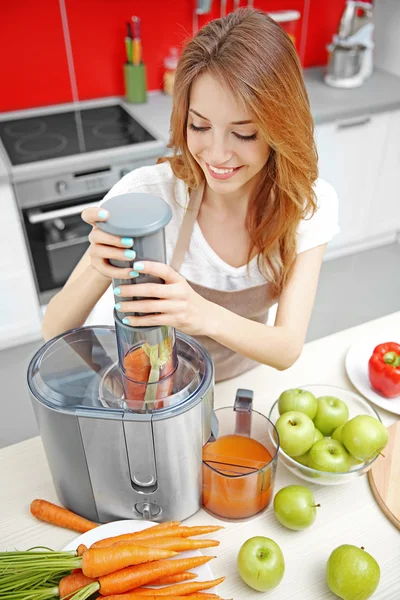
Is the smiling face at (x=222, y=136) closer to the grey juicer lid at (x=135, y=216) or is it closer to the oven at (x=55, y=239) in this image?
the grey juicer lid at (x=135, y=216)

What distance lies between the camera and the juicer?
31.6 inches

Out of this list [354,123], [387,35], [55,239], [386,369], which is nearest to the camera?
[386,369]

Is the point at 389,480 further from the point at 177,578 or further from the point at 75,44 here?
the point at 75,44

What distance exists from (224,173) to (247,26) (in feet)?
0.81

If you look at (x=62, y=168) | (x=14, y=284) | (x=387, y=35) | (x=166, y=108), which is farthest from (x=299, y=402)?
(x=387, y=35)

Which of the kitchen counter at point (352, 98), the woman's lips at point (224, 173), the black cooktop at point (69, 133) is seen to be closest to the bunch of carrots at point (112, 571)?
the woman's lips at point (224, 173)

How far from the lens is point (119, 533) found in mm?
893

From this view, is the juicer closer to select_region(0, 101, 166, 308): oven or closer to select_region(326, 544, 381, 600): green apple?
select_region(326, 544, 381, 600): green apple

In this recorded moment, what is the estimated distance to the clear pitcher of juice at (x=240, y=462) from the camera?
88 cm

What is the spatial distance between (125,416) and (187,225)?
58 centimetres

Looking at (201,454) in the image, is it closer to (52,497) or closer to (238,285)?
(52,497)

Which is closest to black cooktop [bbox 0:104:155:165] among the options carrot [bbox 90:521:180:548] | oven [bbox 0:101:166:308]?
oven [bbox 0:101:166:308]

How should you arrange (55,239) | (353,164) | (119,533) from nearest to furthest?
1. (119,533)
2. (55,239)
3. (353,164)

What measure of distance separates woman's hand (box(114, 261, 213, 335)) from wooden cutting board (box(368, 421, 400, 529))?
0.45 m
